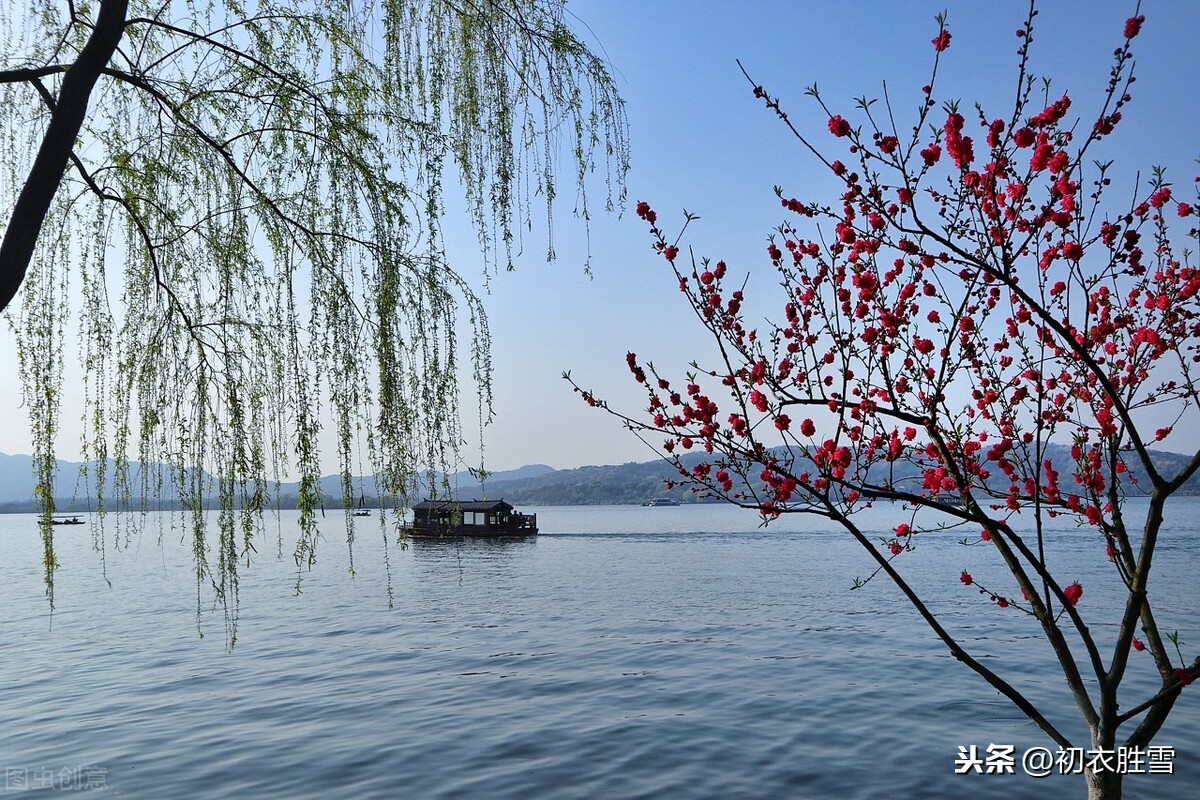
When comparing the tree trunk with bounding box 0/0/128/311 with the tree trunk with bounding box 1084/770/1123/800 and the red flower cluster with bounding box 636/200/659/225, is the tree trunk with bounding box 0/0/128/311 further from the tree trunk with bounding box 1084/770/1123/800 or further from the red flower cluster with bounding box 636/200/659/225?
the tree trunk with bounding box 1084/770/1123/800

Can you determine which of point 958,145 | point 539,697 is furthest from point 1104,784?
point 539,697

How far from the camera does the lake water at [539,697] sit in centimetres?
1099

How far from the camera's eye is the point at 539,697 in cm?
1565

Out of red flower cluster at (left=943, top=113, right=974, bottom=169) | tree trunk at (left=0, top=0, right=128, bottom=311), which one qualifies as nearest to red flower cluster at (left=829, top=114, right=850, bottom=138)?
red flower cluster at (left=943, top=113, right=974, bottom=169)

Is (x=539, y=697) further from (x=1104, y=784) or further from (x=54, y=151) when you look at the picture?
(x=54, y=151)

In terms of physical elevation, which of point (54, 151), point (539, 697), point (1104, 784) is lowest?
point (539, 697)

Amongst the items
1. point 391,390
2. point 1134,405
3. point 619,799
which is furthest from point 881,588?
point 391,390

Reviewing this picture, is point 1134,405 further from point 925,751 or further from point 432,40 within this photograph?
point 925,751

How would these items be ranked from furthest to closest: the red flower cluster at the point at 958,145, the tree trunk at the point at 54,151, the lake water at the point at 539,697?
the lake water at the point at 539,697 < the red flower cluster at the point at 958,145 < the tree trunk at the point at 54,151

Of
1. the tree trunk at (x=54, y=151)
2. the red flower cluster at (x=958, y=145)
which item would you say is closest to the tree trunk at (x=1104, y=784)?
the red flower cluster at (x=958, y=145)

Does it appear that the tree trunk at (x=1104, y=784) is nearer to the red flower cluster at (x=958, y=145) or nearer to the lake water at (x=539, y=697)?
the red flower cluster at (x=958, y=145)

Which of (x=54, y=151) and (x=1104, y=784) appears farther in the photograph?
(x=1104, y=784)

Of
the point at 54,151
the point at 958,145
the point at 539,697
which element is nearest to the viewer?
the point at 54,151

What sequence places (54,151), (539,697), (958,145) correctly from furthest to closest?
(539,697), (958,145), (54,151)
